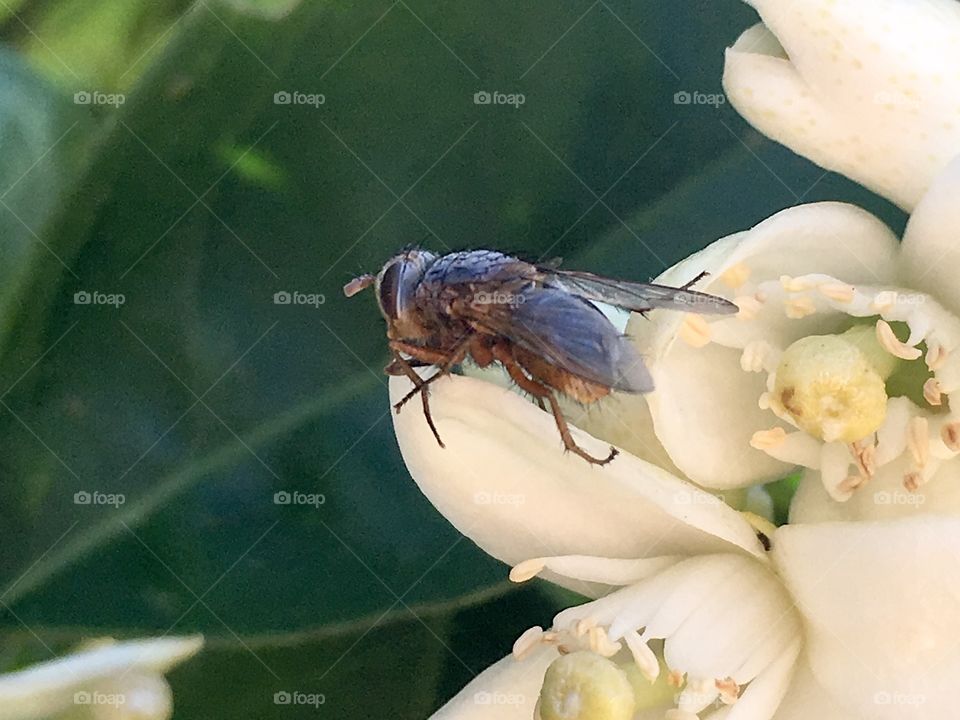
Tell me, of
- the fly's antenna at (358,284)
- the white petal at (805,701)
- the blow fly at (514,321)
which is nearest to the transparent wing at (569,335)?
the blow fly at (514,321)

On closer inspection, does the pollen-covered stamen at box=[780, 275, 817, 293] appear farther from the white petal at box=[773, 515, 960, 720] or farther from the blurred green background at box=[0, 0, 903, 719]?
the blurred green background at box=[0, 0, 903, 719]

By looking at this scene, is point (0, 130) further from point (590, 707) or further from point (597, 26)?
point (590, 707)

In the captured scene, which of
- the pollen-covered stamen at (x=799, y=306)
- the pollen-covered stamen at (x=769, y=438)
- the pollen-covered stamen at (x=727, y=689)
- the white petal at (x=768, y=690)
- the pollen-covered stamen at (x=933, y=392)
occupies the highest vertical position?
the pollen-covered stamen at (x=799, y=306)

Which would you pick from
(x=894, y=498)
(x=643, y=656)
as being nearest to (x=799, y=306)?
(x=894, y=498)

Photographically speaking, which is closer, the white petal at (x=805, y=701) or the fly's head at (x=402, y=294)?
the white petal at (x=805, y=701)

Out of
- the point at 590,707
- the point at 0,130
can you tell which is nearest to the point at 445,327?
the point at 590,707

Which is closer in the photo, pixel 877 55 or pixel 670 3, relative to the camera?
pixel 877 55

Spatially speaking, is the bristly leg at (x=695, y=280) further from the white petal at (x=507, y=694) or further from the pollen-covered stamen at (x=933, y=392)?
the white petal at (x=507, y=694)
